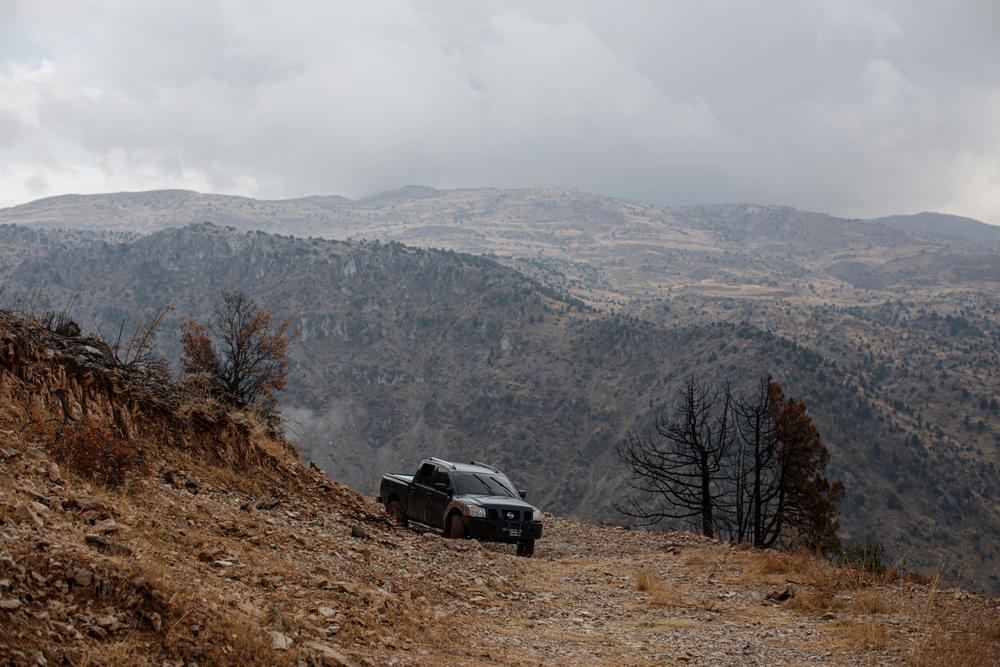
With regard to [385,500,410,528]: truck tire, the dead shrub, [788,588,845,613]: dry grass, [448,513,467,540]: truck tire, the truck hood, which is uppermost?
the dead shrub

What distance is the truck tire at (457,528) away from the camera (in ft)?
40.5

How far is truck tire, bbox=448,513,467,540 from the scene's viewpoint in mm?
12344

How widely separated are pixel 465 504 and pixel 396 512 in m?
2.51

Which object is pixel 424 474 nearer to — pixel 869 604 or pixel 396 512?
pixel 396 512

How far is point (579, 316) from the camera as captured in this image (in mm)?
148625

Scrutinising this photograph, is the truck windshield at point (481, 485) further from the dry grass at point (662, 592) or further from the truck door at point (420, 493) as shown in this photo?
the dry grass at point (662, 592)

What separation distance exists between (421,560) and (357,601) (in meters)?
3.32

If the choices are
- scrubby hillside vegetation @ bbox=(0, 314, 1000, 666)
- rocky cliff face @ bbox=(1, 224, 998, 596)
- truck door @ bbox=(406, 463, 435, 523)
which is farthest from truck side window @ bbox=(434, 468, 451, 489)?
rocky cliff face @ bbox=(1, 224, 998, 596)

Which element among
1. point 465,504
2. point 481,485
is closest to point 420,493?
point 481,485

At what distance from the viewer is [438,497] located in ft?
43.5

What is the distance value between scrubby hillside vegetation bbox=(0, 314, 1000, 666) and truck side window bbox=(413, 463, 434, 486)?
5.29ft

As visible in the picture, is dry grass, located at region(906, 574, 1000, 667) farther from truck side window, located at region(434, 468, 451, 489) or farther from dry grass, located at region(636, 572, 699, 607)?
truck side window, located at region(434, 468, 451, 489)

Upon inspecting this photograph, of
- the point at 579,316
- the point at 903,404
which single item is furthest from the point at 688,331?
the point at 903,404

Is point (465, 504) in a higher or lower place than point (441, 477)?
lower
